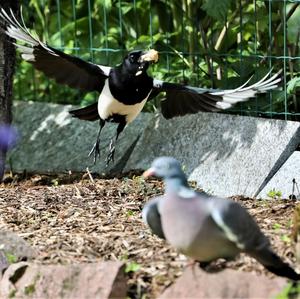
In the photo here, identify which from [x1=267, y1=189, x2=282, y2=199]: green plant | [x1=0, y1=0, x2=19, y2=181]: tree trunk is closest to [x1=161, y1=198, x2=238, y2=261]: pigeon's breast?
[x1=267, y1=189, x2=282, y2=199]: green plant

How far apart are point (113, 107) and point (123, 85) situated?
0.22 m

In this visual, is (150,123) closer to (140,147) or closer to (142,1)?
(140,147)

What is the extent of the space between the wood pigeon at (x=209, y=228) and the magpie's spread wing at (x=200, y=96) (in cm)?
237

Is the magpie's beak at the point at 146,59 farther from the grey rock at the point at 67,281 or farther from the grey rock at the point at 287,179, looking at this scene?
the grey rock at the point at 67,281

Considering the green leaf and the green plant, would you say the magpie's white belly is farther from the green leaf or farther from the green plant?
the green plant

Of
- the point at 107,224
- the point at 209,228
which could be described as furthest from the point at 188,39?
the point at 209,228

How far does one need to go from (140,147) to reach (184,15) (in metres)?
1.32

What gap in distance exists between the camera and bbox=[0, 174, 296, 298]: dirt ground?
486 centimetres

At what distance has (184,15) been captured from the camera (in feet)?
27.4

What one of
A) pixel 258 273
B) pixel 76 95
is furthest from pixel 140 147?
pixel 258 273

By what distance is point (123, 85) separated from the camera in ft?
23.7

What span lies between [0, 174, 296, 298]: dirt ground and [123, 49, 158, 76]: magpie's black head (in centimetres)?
80

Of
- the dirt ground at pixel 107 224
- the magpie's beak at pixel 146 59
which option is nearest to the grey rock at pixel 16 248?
the dirt ground at pixel 107 224

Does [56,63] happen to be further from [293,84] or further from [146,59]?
[293,84]
